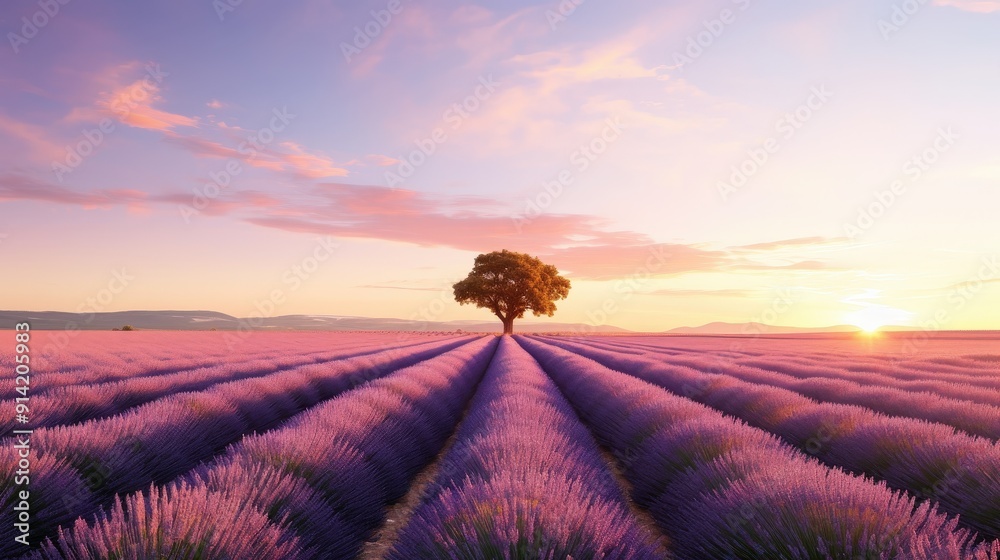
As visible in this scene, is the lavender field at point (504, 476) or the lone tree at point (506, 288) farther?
→ the lone tree at point (506, 288)

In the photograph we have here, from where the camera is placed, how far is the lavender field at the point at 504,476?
6.36ft

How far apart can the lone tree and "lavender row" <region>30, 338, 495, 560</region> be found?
40941 millimetres

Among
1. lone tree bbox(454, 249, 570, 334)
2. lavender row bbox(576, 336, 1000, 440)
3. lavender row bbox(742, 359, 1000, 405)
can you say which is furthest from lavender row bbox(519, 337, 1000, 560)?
lone tree bbox(454, 249, 570, 334)

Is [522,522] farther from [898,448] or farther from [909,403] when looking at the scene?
[909,403]

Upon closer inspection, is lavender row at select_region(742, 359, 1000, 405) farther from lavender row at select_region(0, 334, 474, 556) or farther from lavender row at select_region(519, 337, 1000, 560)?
lavender row at select_region(0, 334, 474, 556)

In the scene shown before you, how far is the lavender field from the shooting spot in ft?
6.36

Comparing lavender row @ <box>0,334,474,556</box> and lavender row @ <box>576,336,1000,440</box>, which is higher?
lavender row @ <box>576,336,1000,440</box>

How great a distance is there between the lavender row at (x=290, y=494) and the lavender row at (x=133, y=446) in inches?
8.4

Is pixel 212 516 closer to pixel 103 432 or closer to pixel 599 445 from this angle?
pixel 103 432

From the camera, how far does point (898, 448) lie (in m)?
3.98

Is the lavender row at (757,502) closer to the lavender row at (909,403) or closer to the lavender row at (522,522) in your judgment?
the lavender row at (522,522)

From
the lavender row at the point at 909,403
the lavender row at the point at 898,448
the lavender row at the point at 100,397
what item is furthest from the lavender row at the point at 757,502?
the lavender row at the point at 100,397

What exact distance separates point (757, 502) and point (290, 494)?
2145 mm

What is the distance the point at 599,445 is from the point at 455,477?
3.62 metres
